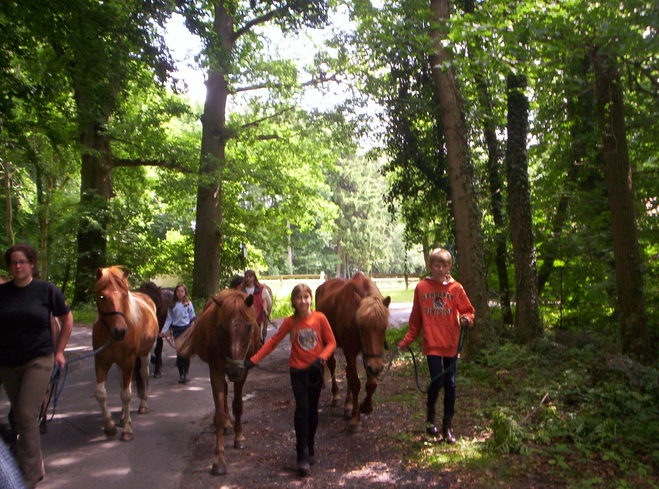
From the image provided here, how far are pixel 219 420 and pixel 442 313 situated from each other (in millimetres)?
2480

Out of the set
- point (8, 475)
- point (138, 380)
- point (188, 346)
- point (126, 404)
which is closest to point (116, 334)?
point (188, 346)

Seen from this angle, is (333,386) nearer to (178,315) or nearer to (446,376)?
(446,376)

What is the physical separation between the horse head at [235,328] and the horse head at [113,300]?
117 centimetres

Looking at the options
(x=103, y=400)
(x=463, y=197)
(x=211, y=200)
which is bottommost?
(x=103, y=400)

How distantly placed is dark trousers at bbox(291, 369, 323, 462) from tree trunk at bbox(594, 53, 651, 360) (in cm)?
542

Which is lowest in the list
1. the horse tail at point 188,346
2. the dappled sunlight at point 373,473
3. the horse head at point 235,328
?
the dappled sunlight at point 373,473

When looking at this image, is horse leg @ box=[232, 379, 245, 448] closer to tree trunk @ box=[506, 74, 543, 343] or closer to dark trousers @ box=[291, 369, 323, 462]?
dark trousers @ box=[291, 369, 323, 462]

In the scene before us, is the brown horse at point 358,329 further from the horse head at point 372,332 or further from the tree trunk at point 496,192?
the tree trunk at point 496,192

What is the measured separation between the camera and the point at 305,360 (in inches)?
204

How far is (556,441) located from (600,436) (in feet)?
1.38

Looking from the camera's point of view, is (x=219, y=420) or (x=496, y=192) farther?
(x=496, y=192)

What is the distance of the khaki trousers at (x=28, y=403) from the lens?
4.29 m

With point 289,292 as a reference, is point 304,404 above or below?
above

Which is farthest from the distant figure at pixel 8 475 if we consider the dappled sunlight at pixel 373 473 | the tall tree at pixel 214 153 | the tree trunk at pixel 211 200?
the tree trunk at pixel 211 200
